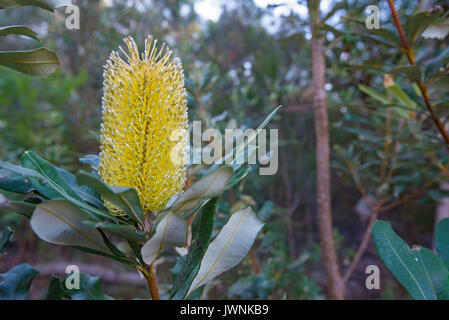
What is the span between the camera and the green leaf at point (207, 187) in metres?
0.47

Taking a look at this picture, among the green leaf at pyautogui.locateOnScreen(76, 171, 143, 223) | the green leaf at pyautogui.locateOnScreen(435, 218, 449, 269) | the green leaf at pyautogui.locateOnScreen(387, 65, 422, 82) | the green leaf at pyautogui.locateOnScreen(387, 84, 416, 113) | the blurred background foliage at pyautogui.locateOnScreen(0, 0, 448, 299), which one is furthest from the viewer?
the blurred background foliage at pyautogui.locateOnScreen(0, 0, 448, 299)

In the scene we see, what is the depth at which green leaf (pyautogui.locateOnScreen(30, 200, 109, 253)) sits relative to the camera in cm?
48

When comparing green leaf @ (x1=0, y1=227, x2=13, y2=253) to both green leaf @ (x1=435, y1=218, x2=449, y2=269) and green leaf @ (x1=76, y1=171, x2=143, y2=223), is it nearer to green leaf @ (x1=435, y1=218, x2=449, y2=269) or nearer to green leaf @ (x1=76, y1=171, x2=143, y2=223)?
green leaf @ (x1=76, y1=171, x2=143, y2=223)

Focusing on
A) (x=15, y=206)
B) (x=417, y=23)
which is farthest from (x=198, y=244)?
(x=417, y=23)

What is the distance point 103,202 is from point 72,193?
9 cm

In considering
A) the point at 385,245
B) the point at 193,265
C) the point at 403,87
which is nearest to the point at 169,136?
the point at 193,265

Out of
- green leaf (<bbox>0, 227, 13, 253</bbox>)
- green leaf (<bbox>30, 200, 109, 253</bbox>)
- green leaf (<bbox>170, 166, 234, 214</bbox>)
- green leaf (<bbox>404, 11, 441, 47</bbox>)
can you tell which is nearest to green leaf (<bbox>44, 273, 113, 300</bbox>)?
green leaf (<bbox>0, 227, 13, 253</bbox>)

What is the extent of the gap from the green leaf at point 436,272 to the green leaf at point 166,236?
469 millimetres

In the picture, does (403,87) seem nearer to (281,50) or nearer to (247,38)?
(281,50)

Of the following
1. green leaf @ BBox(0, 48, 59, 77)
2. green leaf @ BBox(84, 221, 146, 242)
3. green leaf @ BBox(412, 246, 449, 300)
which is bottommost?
green leaf @ BBox(412, 246, 449, 300)

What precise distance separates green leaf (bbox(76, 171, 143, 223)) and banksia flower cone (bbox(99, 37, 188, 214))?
0.08 m

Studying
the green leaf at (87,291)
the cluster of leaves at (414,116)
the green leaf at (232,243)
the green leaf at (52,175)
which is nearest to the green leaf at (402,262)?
the cluster of leaves at (414,116)

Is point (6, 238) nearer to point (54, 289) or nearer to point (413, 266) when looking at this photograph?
point (54, 289)

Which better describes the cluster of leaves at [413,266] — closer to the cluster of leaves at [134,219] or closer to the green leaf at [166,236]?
the cluster of leaves at [134,219]
